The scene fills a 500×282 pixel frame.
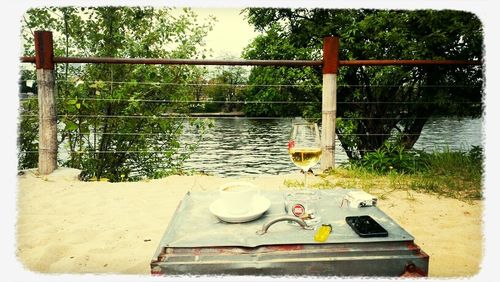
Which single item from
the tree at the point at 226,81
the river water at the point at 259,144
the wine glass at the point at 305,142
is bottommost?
the river water at the point at 259,144

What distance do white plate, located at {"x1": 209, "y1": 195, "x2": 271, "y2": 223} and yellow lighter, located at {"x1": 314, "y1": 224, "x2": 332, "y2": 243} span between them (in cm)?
19

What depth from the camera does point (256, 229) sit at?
3.47 feet

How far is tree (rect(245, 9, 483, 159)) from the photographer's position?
5.36m

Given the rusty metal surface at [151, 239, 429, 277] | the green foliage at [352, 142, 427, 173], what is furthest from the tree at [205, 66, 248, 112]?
the rusty metal surface at [151, 239, 429, 277]

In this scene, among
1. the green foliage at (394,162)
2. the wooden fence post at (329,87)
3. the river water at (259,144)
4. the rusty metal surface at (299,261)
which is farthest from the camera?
the river water at (259,144)

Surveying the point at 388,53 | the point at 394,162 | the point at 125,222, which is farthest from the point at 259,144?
the point at 125,222

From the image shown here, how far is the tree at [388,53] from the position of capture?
5.36 meters

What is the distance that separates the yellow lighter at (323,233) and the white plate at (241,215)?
19cm

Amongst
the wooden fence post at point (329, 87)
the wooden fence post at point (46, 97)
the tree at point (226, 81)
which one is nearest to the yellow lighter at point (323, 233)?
the wooden fence post at point (329, 87)

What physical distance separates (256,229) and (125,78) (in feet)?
17.5

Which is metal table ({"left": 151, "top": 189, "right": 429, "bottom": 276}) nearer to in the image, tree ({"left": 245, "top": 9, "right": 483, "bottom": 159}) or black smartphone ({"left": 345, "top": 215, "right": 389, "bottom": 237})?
black smartphone ({"left": 345, "top": 215, "right": 389, "bottom": 237})

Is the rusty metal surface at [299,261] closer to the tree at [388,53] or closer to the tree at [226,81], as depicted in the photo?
the tree at [388,53]

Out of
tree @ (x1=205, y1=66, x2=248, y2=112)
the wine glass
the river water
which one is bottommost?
the river water

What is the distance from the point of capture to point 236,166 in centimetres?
820
